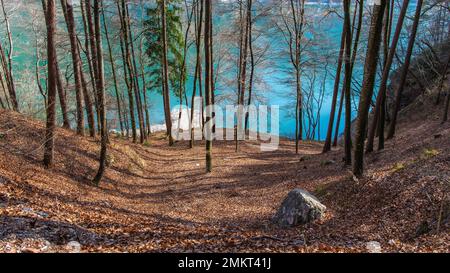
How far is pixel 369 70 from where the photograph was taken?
27.8 ft

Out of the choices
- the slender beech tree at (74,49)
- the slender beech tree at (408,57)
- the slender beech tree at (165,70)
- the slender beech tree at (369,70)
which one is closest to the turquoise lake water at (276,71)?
the slender beech tree at (165,70)

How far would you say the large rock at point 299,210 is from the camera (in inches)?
302

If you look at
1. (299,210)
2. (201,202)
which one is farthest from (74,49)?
(299,210)

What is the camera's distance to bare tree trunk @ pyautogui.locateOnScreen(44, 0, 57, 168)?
9180mm

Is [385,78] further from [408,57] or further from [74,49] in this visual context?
[74,49]

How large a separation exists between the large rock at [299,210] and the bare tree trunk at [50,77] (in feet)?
22.4

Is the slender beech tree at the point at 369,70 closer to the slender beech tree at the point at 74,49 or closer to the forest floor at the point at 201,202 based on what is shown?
the forest floor at the point at 201,202

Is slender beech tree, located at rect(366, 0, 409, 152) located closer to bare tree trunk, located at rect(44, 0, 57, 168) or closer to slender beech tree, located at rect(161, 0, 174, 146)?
bare tree trunk, located at rect(44, 0, 57, 168)

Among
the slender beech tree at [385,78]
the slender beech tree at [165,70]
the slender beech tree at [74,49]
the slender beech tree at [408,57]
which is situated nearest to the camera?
the slender beech tree at [74,49]

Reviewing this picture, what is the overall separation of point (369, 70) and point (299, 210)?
4.04 m

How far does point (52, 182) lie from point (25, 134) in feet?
11.4

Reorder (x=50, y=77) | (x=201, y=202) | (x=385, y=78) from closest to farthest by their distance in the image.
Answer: (x=50, y=77) < (x=201, y=202) < (x=385, y=78)
